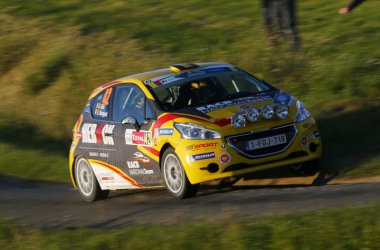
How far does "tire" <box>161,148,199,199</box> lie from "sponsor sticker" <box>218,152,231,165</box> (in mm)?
487

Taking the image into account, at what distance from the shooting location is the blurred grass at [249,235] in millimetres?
7672

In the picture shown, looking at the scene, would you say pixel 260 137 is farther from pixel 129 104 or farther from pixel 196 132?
pixel 129 104

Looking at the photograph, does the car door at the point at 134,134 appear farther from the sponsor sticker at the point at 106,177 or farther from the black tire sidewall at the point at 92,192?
the black tire sidewall at the point at 92,192

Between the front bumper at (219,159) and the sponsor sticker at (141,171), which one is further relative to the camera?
the sponsor sticker at (141,171)

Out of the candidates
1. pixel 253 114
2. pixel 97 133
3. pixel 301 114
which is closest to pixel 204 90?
pixel 253 114

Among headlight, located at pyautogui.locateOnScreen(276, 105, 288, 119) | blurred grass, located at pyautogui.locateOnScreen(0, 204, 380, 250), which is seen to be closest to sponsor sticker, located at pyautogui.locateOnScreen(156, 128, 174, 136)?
headlight, located at pyautogui.locateOnScreen(276, 105, 288, 119)

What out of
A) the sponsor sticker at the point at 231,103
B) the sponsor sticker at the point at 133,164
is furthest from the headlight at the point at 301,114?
the sponsor sticker at the point at 133,164

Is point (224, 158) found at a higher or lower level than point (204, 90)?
lower

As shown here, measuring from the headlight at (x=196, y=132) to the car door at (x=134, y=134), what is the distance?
0.65 meters

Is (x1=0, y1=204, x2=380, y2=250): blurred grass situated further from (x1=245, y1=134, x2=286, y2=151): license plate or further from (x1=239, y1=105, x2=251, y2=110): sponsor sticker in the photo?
(x1=239, y1=105, x2=251, y2=110): sponsor sticker

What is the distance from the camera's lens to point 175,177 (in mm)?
11305

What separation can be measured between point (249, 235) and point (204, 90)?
4.31 metres

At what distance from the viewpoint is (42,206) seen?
13305mm

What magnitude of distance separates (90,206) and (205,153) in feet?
8.51
